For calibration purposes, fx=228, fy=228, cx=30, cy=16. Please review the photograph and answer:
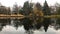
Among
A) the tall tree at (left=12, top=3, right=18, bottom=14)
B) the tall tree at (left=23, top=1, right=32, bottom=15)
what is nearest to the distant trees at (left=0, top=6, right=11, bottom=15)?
the tall tree at (left=12, top=3, right=18, bottom=14)

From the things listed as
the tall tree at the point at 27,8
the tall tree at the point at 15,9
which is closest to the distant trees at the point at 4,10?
the tall tree at the point at 15,9

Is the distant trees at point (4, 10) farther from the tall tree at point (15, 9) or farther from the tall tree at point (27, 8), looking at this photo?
the tall tree at point (27, 8)

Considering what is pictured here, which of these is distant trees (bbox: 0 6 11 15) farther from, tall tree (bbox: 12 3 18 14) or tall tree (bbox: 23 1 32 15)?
tall tree (bbox: 23 1 32 15)

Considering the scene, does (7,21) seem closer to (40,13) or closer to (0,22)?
(0,22)

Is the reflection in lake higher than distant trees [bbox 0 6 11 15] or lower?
lower

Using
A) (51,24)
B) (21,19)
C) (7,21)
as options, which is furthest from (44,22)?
(7,21)

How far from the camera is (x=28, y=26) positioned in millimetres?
2445

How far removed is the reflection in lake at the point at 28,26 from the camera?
2418mm

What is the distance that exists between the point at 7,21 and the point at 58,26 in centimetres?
55

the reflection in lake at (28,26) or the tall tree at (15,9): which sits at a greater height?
the tall tree at (15,9)

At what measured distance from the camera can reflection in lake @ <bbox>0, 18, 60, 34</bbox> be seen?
2.42m

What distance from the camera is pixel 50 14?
8.00 feet

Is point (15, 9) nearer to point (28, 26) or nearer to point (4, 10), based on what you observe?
point (4, 10)

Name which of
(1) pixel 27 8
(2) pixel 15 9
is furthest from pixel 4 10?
(1) pixel 27 8
